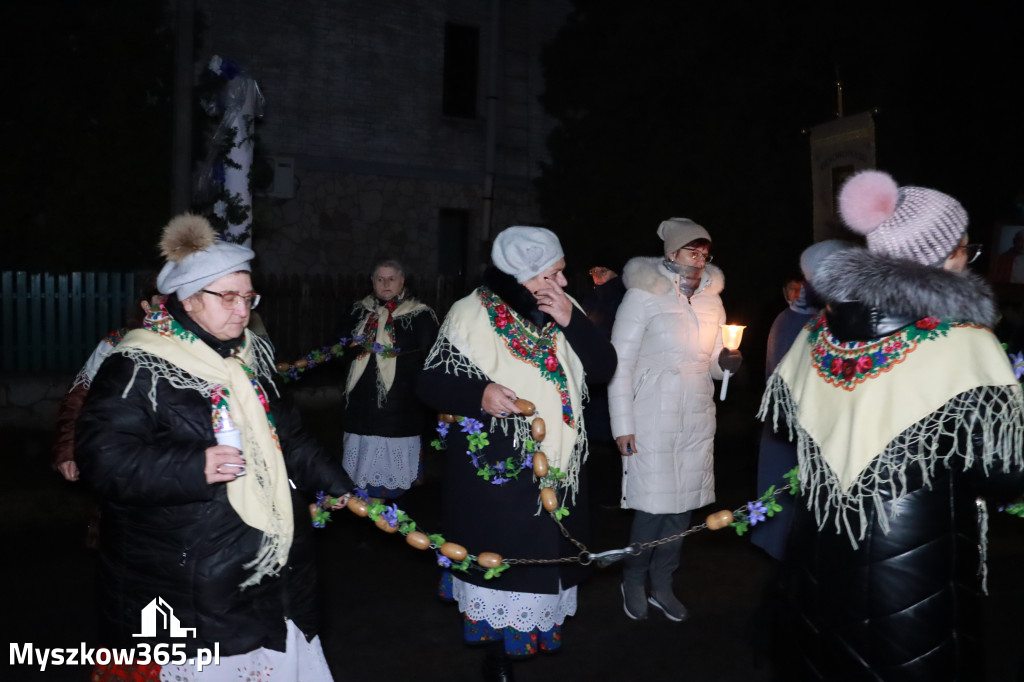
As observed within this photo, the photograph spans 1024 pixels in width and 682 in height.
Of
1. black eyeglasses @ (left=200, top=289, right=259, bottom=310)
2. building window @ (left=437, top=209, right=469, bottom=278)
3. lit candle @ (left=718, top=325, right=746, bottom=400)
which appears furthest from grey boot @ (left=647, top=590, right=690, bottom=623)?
building window @ (left=437, top=209, right=469, bottom=278)

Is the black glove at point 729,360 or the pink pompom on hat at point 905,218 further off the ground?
the pink pompom on hat at point 905,218

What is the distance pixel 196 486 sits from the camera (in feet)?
9.50

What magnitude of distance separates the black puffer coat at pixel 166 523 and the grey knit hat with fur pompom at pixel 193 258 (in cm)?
11

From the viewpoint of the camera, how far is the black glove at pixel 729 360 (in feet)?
18.2

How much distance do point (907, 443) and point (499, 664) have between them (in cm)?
227

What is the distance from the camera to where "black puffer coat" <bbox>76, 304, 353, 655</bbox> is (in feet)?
9.51

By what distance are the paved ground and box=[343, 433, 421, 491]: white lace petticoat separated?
0.42 m

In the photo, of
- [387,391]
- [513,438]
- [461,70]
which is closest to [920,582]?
[513,438]

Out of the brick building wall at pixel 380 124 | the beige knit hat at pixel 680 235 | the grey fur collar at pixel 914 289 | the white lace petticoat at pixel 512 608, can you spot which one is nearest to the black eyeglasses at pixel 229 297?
the white lace petticoat at pixel 512 608

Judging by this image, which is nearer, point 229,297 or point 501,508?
point 229,297

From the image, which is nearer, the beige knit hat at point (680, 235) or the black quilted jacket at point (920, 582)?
the black quilted jacket at point (920, 582)

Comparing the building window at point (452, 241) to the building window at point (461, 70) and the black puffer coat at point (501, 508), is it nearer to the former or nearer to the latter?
the building window at point (461, 70)

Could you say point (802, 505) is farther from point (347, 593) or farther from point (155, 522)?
point (347, 593)

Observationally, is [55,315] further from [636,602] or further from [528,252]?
[528,252]
